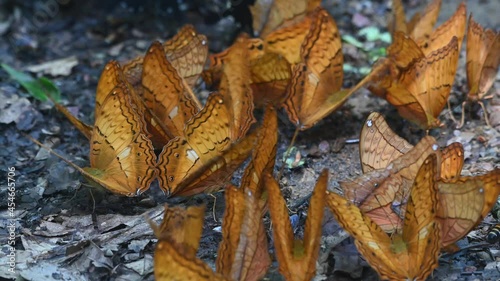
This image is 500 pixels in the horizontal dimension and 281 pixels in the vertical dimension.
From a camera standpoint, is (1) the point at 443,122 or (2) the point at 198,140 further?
(1) the point at 443,122

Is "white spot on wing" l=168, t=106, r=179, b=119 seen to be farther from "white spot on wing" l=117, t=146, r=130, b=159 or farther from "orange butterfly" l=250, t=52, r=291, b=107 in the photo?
"orange butterfly" l=250, t=52, r=291, b=107

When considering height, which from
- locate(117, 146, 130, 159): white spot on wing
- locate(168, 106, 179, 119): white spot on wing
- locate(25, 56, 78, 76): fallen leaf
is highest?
locate(25, 56, 78, 76): fallen leaf

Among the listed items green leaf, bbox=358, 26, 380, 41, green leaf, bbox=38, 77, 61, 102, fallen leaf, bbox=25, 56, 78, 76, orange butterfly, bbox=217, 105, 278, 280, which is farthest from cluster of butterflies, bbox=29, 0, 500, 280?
fallen leaf, bbox=25, 56, 78, 76

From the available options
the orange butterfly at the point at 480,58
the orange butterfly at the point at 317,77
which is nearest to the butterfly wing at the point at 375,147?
the orange butterfly at the point at 317,77

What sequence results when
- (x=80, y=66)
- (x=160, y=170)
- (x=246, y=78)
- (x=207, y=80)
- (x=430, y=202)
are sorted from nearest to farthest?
(x=430, y=202), (x=160, y=170), (x=246, y=78), (x=207, y=80), (x=80, y=66)

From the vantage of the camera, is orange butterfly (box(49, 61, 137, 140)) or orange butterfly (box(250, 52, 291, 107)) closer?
orange butterfly (box(49, 61, 137, 140))

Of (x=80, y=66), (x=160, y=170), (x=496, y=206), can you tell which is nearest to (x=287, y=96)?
(x=160, y=170)

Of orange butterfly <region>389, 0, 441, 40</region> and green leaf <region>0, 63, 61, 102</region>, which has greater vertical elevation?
orange butterfly <region>389, 0, 441, 40</region>

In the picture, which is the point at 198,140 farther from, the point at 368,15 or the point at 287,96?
the point at 368,15
